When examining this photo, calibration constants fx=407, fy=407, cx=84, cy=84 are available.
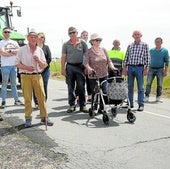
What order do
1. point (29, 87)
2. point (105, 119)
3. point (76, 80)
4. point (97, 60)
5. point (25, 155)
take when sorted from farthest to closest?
point (76, 80), point (97, 60), point (105, 119), point (29, 87), point (25, 155)

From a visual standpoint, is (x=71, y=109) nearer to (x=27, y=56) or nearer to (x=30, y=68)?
(x=30, y=68)

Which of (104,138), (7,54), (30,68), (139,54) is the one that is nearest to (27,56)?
(30,68)

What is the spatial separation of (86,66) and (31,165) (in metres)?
3.81

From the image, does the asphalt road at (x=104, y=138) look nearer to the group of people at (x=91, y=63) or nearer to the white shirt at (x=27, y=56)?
the group of people at (x=91, y=63)

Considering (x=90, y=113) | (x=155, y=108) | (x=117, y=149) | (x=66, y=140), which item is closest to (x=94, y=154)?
(x=117, y=149)

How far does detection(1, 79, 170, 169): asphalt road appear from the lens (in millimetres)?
5695

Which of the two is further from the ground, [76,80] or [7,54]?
[7,54]

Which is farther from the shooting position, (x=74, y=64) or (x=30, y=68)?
(x=74, y=64)

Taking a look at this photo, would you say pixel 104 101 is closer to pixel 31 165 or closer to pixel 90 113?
pixel 90 113

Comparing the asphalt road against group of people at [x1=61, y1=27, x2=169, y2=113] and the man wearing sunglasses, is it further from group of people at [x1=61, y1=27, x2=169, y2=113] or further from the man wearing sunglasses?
the man wearing sunglasses

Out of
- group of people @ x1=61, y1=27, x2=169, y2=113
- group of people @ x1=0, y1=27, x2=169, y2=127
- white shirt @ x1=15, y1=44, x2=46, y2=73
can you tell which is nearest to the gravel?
group of people @ x1=0, y1=27, x2=169, y2=127

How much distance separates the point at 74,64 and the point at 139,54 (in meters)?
1.62

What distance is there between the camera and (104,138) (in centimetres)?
705

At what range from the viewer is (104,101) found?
8.60 meters
